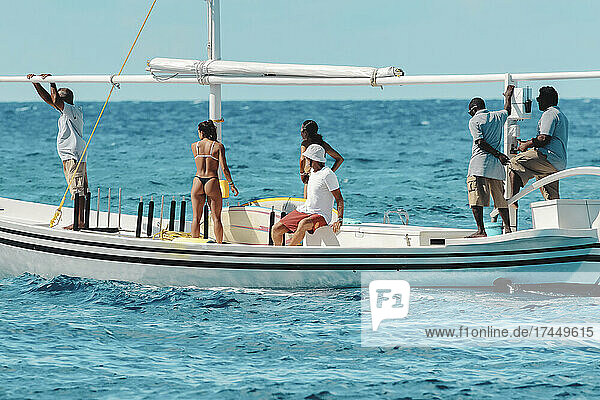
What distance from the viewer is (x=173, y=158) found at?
4084cm

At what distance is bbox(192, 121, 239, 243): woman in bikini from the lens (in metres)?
10.2

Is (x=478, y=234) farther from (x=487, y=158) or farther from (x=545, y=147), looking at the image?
(x=545, y=147)

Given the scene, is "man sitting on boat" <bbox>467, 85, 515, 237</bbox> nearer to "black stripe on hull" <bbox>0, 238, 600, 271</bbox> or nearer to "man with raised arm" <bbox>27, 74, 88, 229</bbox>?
"black stripe on hull" <bbox>0, 238, 600, 271</bbox>

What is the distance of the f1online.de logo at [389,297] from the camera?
30.9ft

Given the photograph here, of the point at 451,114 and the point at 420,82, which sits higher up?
the point at 451,114

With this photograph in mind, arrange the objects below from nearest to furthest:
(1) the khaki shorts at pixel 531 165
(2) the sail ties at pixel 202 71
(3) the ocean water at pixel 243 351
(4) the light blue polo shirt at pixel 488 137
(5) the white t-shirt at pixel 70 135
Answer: (3) the ocean water at pixel 243 351 < (4) the light blue polo shirt at pixel 488 137 < (1) the khaki shorts at pixel 531 165 < (2) the sail ties at pixel 202 71 < (5) the white t-shirt at pixel 70 135

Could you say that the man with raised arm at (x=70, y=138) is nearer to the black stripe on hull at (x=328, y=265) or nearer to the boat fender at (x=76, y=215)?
the boat fender at (x=76, y=215)

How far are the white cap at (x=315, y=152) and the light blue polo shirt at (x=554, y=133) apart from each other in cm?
241

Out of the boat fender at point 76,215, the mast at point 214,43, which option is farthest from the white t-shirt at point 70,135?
the mast at point 214,43

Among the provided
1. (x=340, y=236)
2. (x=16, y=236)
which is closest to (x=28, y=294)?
(x=16, y=236)

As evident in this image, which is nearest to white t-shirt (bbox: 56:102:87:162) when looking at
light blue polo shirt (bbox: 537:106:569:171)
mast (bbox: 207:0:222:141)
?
mast (bbox: 207:0:222:141)

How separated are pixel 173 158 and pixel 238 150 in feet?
17.2

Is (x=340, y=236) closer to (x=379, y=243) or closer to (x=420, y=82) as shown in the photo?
(x=379, y=243)

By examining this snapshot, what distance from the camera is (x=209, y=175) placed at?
33.7 ft
